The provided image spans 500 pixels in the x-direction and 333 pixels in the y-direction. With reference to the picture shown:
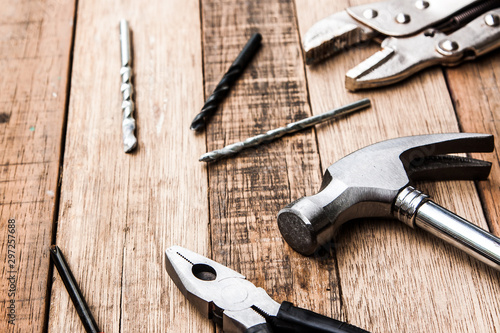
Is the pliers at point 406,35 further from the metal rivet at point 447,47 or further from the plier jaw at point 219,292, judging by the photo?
the plier jaw at point 219,292

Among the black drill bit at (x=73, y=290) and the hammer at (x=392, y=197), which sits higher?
the hammer at (x=392, y=197)

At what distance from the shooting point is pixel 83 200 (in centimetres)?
103

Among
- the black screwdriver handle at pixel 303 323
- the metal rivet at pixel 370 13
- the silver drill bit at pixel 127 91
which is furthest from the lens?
the metal rivet at pixel 370 13

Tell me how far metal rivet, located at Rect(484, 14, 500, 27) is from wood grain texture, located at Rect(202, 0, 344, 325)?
445 millimetres

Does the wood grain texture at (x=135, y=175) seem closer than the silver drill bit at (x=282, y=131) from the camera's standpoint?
Yes

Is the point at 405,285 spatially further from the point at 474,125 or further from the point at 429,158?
the point at 474,125

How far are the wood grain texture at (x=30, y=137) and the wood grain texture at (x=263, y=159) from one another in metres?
0.34

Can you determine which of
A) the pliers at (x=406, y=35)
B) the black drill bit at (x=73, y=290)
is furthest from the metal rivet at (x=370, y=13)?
the black drill bit at (x=73, y=290)

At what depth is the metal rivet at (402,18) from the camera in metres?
1.20

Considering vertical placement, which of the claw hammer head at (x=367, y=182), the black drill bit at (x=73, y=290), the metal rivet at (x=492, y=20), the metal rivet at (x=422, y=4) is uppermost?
the metal rivet at (x=492, y=20)

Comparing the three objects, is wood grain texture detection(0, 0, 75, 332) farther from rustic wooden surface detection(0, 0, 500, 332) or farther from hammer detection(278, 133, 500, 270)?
hammer detection(278, 133, 500, 270)

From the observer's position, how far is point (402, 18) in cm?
120

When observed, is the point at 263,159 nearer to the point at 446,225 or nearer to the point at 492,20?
the point at 446,225

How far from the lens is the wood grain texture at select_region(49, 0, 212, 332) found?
903 mm
